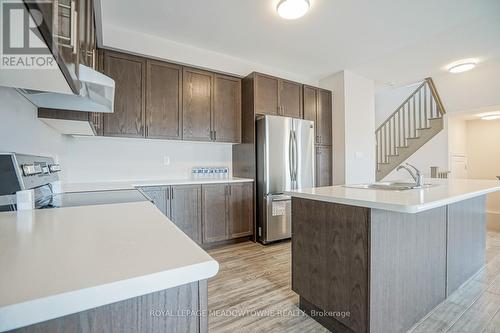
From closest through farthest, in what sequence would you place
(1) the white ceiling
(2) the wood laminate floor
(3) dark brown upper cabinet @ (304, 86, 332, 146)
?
(2) the wood laminate floor < (1) the white ceiling < (3) dark brown upper cabinet @ (304, 86, 332, 146)

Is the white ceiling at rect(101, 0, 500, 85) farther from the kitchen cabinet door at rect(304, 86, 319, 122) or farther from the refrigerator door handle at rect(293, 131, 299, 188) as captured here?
the refrigerator door handle at rect(293, 131, 299, 188)

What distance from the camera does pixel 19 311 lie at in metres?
0.35

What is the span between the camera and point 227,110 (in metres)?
3.35

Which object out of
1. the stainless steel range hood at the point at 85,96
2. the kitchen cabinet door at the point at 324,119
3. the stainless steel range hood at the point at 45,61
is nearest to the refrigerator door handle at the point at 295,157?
the kitchen cabinet door at the point at 324,119

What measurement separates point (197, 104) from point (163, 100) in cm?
43

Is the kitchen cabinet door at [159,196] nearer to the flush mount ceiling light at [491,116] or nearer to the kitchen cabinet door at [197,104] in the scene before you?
the kitchen cabinet door at [197,104]

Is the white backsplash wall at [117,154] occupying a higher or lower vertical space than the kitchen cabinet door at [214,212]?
higher

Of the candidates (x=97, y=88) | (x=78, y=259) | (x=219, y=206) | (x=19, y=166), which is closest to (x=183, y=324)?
(x=78, y=259)

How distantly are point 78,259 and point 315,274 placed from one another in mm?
1465

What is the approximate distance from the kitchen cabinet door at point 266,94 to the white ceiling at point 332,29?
0.41m

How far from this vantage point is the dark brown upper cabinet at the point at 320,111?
12.5 ft

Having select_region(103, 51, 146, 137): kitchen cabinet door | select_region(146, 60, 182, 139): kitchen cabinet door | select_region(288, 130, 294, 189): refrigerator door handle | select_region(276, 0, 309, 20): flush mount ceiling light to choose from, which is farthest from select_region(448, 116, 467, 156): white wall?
select_region(103, 51, 146, 137): kitchen cabinet door

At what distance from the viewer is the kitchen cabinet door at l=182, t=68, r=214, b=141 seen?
3049 mm

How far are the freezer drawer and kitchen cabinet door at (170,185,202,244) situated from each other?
2.86 ft
